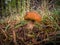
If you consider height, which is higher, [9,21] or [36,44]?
[9,21]

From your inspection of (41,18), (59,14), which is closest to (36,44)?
(41,18)

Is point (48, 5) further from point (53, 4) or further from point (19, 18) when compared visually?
point (19, 18)

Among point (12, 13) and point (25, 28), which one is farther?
point (12, 13)

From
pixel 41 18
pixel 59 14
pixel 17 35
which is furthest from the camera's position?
pixel 59 14

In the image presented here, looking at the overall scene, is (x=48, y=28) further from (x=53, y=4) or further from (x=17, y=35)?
(x=53, y=4)

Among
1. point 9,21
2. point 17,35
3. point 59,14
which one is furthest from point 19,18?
point 59,14

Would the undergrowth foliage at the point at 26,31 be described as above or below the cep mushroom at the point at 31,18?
below

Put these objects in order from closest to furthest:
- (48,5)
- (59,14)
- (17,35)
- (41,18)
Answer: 1. (17,35)
2. (41,18)
3. (59,14)
4. (48,5)

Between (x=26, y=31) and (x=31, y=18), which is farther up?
(x=31, y=18)

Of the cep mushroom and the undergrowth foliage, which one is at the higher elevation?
the cep mushroom
